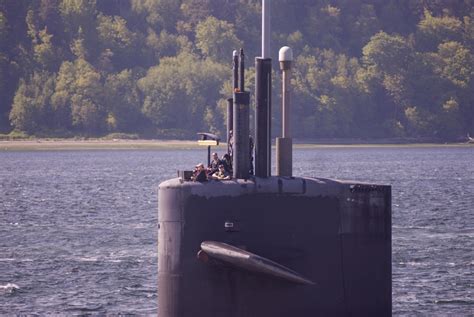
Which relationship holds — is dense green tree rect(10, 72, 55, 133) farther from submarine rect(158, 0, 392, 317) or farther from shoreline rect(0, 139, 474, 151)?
submarine rect(158, 0, 392, 317)

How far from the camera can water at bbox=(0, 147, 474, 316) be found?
124ft

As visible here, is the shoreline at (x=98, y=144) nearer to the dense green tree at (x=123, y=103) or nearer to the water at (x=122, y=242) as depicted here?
the dense green tree at (x=123, y=103)

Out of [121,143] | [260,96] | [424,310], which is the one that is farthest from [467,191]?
[121,143]

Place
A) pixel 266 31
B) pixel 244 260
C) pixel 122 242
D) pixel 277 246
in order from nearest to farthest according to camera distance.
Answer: pixel 244 260, pixel 277 246, pixel 266 31, pixel 122 242

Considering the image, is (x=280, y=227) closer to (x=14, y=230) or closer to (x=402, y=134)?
(x=14, y=230)

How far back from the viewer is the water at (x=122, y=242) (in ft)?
124

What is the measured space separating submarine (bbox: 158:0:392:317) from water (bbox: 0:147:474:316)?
867 cm

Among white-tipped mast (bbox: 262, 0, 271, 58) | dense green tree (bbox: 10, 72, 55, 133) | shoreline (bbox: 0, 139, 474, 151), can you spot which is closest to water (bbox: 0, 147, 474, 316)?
white-tipped mast (bbox: 262, 0, 271, 58)

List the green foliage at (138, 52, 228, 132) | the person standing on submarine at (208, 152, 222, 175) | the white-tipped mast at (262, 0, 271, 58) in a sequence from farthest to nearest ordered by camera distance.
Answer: the green foliage at (138, 52, 228, 132) → the person standing on submarine at (208, 152, 222, 175) → the white-tipped mast at (262, 0, 271, 58)

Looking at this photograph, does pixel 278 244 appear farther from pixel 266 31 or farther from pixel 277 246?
pixel 266 31

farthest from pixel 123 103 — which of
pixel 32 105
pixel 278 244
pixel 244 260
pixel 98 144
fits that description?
pixel 244 260

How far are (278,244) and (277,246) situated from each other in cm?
4

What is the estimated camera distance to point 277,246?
86.7 ft

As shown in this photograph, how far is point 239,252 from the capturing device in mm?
25781
